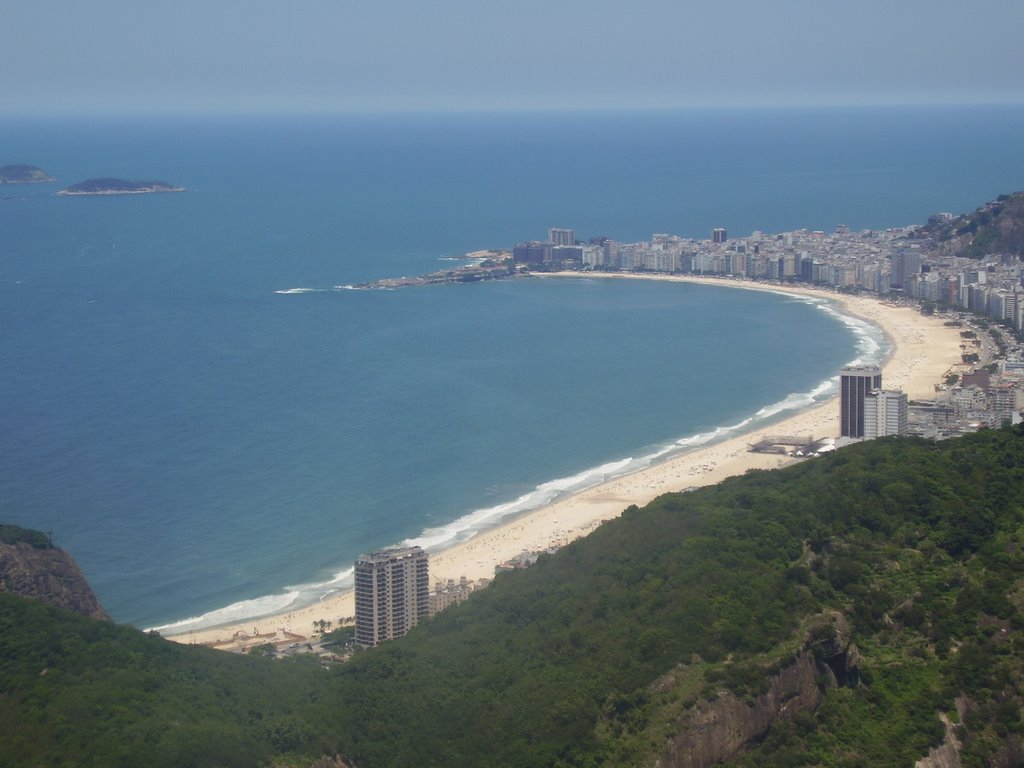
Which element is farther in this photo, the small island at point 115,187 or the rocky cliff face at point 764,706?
the small island at point 115,187

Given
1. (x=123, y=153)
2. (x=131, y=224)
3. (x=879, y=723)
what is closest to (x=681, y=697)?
(x=879, y=723)

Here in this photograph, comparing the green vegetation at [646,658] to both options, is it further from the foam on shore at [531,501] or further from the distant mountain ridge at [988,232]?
the distant mountain ridge at [988,232]

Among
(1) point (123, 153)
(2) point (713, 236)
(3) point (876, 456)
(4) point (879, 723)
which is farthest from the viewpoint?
(1) point (123, 153)

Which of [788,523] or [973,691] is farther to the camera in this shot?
[788,523]

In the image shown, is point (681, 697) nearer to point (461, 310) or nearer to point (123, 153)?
point (461, 310)

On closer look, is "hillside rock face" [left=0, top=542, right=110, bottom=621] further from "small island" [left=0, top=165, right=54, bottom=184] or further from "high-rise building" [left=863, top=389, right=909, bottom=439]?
"small island" [left=0, top=165, right=54, bottom=184]

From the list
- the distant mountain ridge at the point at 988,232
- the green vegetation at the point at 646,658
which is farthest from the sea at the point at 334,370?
the distant mountain ridge at the point at 988,232
